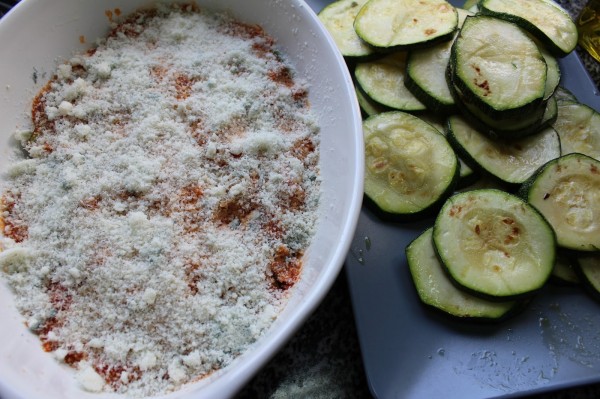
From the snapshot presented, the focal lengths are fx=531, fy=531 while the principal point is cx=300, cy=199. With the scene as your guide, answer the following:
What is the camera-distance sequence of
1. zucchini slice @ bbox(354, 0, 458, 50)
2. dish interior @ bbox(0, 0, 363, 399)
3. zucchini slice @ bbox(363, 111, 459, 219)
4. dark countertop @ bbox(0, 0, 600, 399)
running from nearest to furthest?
dish interior @ bbox(0, 0, 363, 399) < dark countertop @ bbox(0, 0, 600, 399) < zucchini slice @ bbox(363, 111, 459, 219) < zucchini slice @ bbox(354, 0, 458, 50)

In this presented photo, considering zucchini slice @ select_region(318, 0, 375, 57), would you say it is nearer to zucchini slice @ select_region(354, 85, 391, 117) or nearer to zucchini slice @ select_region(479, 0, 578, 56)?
zucchini slice @ select_region(354, 85, 391, 117)

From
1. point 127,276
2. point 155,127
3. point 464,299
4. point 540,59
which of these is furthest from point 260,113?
point 540,59

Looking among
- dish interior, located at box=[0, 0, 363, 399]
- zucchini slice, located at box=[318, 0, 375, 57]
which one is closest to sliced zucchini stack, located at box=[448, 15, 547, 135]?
zucchini slice, located at box=[318, 0, 375, 57]

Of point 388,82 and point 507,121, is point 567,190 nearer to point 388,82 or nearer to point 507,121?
point 507,121

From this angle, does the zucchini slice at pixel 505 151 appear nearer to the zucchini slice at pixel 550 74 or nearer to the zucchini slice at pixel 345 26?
the zucchini slice at pixel 550 74

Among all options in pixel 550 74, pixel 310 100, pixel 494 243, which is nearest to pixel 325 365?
pixel 494 243

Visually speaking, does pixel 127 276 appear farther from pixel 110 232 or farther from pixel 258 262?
pixel 258 262

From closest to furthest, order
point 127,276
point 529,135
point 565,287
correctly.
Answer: point 127,276
point 565,287
point 529,135
